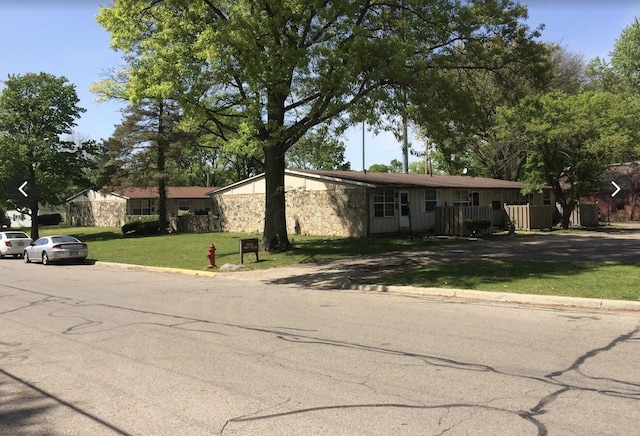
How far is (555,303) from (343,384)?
6.56m

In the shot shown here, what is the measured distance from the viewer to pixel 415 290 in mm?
12352

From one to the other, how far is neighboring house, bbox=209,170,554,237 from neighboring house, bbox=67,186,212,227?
21.4 meters

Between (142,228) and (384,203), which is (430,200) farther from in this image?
(142,228)

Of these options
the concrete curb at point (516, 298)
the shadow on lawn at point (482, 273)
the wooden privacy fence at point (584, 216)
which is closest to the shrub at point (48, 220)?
the wooden privacy fence at point (584, 216)

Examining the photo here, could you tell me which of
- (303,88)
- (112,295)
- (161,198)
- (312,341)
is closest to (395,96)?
(303,88)

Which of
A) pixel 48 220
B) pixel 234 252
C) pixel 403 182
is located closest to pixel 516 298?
pixel 234 252

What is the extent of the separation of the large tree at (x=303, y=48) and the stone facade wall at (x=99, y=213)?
126 ft

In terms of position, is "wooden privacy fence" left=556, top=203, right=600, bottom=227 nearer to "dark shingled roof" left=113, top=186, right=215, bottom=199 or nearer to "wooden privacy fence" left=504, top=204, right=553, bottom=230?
"wooden privacy fence" left=504, top=204, right=553, bottom=230

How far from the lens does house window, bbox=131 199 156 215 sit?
175 feet

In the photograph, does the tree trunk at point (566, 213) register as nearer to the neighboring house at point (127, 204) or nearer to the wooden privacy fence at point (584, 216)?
the wooden privacy fence at point (584, 216)

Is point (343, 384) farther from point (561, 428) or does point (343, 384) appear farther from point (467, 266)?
point (467, 266)

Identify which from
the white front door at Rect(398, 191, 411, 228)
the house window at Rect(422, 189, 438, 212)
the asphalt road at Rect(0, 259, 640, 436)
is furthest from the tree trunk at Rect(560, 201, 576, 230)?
the asphalt road at Rect(0, 259, 640, 436)

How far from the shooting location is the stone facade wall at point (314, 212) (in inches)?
1099

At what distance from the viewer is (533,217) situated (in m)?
31.7
